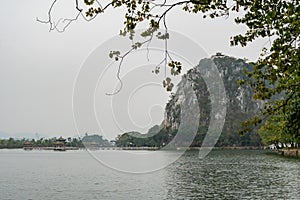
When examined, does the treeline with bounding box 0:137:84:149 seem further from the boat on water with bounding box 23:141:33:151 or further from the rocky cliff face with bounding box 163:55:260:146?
the rocky cliff face with bounding box 163:55:260:146

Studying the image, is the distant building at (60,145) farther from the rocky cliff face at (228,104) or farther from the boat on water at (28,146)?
the rocky cliff face at (228,104)

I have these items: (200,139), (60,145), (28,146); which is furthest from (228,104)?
(28,146)

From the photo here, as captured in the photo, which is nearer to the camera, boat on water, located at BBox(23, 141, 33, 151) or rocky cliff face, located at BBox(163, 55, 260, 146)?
rocky cliff face, located at BBox(163, 55, 260, 146)

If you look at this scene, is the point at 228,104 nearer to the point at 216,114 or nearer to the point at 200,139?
the point at 216,114

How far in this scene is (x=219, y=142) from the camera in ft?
403

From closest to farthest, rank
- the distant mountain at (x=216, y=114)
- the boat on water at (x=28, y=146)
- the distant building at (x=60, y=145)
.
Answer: the distant mountain at (x=216, y=114) → the distant building at (x=60, y=145) → the boat on water at (x=28, y=146)

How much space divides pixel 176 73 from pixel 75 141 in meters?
161

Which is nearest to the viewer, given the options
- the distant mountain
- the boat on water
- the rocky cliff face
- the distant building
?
the rocky cliff face

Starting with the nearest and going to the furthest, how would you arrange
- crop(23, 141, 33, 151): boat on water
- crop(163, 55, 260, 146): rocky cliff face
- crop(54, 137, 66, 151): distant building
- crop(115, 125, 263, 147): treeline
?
1. crop(115, 125, 263, 147): treeline
2. crop(163, 55, 260, 146): rocky cliff face
3. crop(54, 137, 66, 151): distant building
4. crop(23, 141, 33, 151): boat on water

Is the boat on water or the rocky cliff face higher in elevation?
the rocky cliff face

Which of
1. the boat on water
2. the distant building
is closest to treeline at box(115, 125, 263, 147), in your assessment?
the distant building

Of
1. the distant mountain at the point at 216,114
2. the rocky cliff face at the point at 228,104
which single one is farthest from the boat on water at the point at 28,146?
the rocky cliff face at the point at 228,104

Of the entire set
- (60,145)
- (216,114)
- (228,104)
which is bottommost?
(60,145)

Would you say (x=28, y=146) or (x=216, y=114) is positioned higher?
(x=216, y=114)
